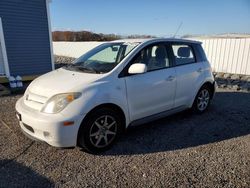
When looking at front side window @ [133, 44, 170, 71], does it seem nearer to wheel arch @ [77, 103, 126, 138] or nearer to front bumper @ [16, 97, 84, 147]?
wheel arch @ [77, 103, 126, 138]

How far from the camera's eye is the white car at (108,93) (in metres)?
3.00

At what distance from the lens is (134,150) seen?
3477 mm

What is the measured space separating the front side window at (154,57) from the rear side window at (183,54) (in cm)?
31

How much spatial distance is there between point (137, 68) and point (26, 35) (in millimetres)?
7010

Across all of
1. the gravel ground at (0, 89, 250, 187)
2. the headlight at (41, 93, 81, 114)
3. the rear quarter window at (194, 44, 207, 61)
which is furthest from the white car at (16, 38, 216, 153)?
the gravel ground at (0, 89, 250, 187)

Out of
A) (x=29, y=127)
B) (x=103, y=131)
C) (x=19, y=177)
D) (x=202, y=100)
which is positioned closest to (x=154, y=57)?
(x=103, y=131)

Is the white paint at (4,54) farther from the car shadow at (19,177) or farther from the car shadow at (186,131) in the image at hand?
the car shadow at (186,131)

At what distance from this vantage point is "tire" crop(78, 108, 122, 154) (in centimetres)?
315

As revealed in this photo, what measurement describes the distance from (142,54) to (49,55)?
271 inches

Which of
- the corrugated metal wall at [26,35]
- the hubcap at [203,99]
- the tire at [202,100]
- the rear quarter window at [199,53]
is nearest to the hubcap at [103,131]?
the tire at [202,100]

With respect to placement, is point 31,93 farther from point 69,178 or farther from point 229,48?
point 229,48

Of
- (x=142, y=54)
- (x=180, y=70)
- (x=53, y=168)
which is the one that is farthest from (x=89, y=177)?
(x=180, y=70)

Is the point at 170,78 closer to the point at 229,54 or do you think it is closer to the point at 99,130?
the point at 99,130

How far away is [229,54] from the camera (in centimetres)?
973
